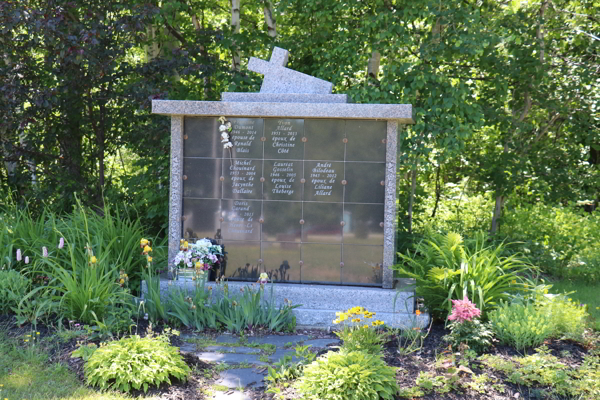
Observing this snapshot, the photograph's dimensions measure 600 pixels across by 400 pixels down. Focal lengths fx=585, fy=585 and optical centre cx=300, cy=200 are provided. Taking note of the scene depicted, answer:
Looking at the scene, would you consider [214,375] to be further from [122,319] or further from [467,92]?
[467,92]

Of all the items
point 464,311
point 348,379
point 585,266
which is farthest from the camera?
point 585,266

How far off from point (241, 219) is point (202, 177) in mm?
604

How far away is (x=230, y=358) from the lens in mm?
4516

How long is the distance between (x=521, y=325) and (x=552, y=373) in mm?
742

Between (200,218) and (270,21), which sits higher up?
(270,21)

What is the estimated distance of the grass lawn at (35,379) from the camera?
3678mm

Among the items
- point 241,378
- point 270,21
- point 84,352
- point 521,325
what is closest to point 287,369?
point 241,378

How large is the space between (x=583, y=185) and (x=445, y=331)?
6147 millimetres

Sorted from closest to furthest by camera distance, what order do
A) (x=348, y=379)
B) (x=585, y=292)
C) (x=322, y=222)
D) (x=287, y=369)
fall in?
(x=348, y=379) < (x=287, y=369) < (x=322, y=222) < (x=585, y=292)

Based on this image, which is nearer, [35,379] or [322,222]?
[35,379]

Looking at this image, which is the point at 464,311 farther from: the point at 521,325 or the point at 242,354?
the point at 242,354

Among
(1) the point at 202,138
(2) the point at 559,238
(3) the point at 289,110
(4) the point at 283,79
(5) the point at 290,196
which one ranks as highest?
(4) the point at 283,79

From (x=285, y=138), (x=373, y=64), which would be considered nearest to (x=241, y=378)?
(x=285, y=138)

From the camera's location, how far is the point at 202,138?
6.11m
